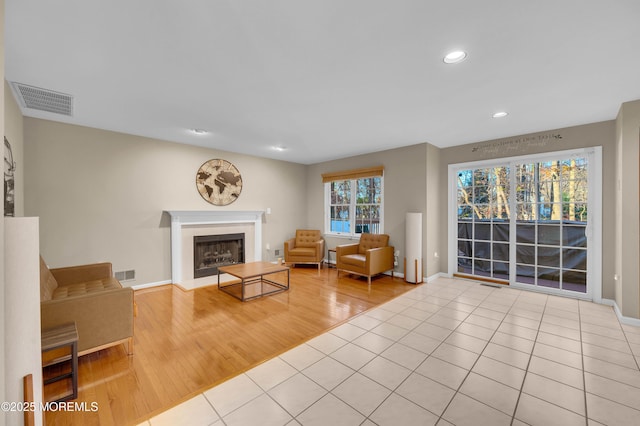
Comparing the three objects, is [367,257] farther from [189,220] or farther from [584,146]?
[584,146]

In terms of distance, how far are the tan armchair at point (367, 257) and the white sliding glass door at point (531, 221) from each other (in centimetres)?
125

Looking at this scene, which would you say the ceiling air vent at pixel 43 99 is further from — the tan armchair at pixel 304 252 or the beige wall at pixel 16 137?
the tan armchair at pixel 304 252

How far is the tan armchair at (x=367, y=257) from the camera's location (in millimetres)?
4594

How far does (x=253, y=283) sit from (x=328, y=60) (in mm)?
3696

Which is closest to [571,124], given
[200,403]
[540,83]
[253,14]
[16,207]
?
[540,83]

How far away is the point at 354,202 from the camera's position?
19.7 feet

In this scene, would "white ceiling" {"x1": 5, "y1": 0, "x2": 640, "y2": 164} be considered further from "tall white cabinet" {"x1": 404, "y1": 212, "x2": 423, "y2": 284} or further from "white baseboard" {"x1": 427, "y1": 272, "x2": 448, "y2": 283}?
"white baseboard" {"x1": 427, "y1": 272, "x2": 448, "y2": 283}

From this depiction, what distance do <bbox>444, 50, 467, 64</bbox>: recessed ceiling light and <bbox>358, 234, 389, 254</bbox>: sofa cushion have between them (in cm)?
342

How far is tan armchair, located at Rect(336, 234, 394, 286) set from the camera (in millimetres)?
4594

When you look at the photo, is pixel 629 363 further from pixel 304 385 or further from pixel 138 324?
pixel 138 324

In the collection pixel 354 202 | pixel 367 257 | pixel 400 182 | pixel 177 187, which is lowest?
pixel 367 257

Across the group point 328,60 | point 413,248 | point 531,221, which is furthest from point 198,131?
point 531,221

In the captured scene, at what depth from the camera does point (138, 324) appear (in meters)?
3.02

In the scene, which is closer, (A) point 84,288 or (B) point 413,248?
(A) point 84,288
